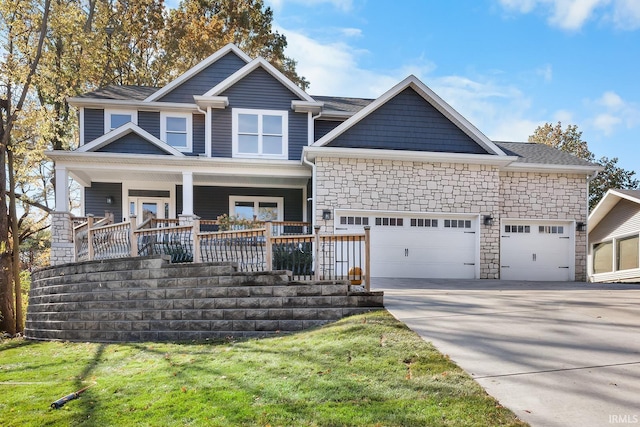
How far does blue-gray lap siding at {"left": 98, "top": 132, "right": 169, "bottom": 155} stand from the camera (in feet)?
43.3

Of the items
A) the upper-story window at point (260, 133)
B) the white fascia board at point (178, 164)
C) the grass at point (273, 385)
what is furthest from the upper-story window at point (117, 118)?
the grass at point (273, 385)

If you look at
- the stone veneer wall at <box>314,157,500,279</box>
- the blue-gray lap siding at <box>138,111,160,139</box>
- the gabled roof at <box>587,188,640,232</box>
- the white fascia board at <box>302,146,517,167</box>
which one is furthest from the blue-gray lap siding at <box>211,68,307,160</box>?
the gabled roof at <box>587,188,640,232</box>

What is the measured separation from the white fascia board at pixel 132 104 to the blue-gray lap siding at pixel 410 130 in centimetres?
664

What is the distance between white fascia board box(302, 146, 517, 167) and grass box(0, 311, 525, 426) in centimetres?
648

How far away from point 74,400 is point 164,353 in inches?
71.8

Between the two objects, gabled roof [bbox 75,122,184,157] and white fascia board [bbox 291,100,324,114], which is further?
white fascia board [bbox 291,100,324,114]

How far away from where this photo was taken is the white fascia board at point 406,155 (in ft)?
39.8

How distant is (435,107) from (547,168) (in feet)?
14.2

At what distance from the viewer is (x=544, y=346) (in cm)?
489

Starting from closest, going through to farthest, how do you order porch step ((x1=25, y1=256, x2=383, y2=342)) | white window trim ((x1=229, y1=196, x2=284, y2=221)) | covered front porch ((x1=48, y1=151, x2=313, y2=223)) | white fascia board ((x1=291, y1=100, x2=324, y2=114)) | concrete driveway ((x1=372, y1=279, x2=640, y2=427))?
1. concrete driveway ((x1=372, y1=279, x2=640, y2=427))
2. porch step ((x1=25, y1=256, x2=383, y2=342))
3. covered front porch ((x1=48, y1=151, x2=313, y2=223))
4. white fascia board ((x1=291, y1=100, x2=324, y2=114))
5. white window trim ((x1=229, y1=196, x2=284, y2=221))

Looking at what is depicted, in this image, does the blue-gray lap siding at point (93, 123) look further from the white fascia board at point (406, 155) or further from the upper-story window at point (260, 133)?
the white fascia board at point (406, 155)

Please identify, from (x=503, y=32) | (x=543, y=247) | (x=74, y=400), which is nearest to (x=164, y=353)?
(x=74, y=400)

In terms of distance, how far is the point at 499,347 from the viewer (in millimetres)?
4879

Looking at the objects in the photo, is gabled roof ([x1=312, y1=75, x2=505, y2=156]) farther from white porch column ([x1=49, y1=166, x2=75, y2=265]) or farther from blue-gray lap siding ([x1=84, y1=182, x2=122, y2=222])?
blue-gray lap siding ([x1=84, y1=182, x2=122, y2=222])
